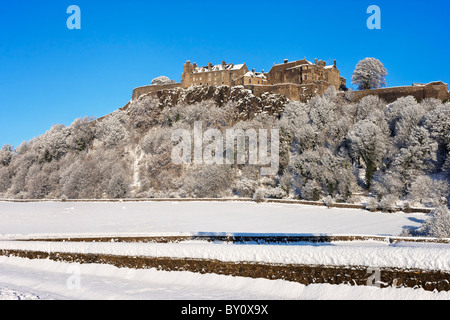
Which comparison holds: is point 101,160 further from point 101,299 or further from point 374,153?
point 101,299

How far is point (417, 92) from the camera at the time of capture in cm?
5794

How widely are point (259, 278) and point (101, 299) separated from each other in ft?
16.9

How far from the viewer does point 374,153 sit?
47812 mm

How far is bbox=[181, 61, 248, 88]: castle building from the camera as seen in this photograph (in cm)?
8831

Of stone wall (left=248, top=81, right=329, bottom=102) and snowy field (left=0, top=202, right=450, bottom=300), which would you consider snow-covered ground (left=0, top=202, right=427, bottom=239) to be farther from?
stone wall (left=248, top=81, right=329, bottom=102)

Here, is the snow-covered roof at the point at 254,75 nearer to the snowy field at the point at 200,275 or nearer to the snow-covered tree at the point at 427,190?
the snow-covered tree at the point at 427,190

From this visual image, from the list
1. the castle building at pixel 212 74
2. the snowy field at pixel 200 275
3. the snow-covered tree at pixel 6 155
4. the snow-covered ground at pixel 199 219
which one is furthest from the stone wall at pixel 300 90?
the snow-covered tree at pixel 6 155

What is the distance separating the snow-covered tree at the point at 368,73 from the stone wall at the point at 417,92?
13366 millimetres

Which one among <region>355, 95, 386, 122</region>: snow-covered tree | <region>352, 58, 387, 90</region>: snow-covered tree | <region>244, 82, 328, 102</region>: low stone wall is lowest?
<region>355, 95, 386, 122</region>: snow-covered tree

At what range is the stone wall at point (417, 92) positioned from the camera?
55594 mm

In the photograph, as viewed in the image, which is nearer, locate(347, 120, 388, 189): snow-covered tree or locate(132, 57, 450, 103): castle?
locate(347, 120, 388, 189): snow-covered tree

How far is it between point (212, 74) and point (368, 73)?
38111mm

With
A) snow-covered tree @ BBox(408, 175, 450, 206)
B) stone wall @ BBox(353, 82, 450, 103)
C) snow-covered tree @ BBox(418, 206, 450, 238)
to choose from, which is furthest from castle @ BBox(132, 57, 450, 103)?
snow-covered tree @ BBox(418, 206, 450, 238)

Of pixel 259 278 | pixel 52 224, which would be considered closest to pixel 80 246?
pixel 259 278
